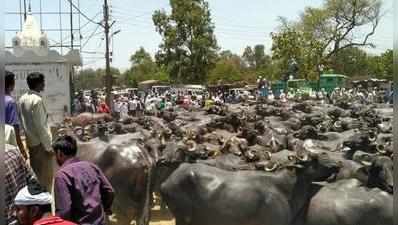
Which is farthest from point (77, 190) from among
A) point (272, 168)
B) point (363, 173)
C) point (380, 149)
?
point (380, 149)

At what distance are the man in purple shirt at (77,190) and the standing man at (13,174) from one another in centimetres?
35

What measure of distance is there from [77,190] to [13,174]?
611 mm

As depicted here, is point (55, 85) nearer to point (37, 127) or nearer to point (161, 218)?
point (161, 218)

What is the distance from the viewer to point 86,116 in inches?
831

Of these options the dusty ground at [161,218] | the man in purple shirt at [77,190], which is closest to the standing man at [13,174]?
the man in purple shirt at [77,190]

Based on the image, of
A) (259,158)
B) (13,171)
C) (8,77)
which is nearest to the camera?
(13,171)

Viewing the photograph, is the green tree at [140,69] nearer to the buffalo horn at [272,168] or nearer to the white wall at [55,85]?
the white wall at [55,85]

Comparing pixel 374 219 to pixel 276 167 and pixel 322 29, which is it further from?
pixel 322 29

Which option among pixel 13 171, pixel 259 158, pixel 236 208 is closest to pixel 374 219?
pixel 236 208

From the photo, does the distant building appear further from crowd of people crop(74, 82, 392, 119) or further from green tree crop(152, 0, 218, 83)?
green tree crop(152, 0, 218, 83)

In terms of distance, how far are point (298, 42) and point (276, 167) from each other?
1209 inches

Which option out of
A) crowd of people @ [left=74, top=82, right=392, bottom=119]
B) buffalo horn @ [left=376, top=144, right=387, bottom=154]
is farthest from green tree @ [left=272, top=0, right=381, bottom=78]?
buffalo horn @ [left=376, top=144, right=387, bottom=154]

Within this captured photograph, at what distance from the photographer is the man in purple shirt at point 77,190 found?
196 inches

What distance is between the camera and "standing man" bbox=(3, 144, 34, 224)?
5.21m
